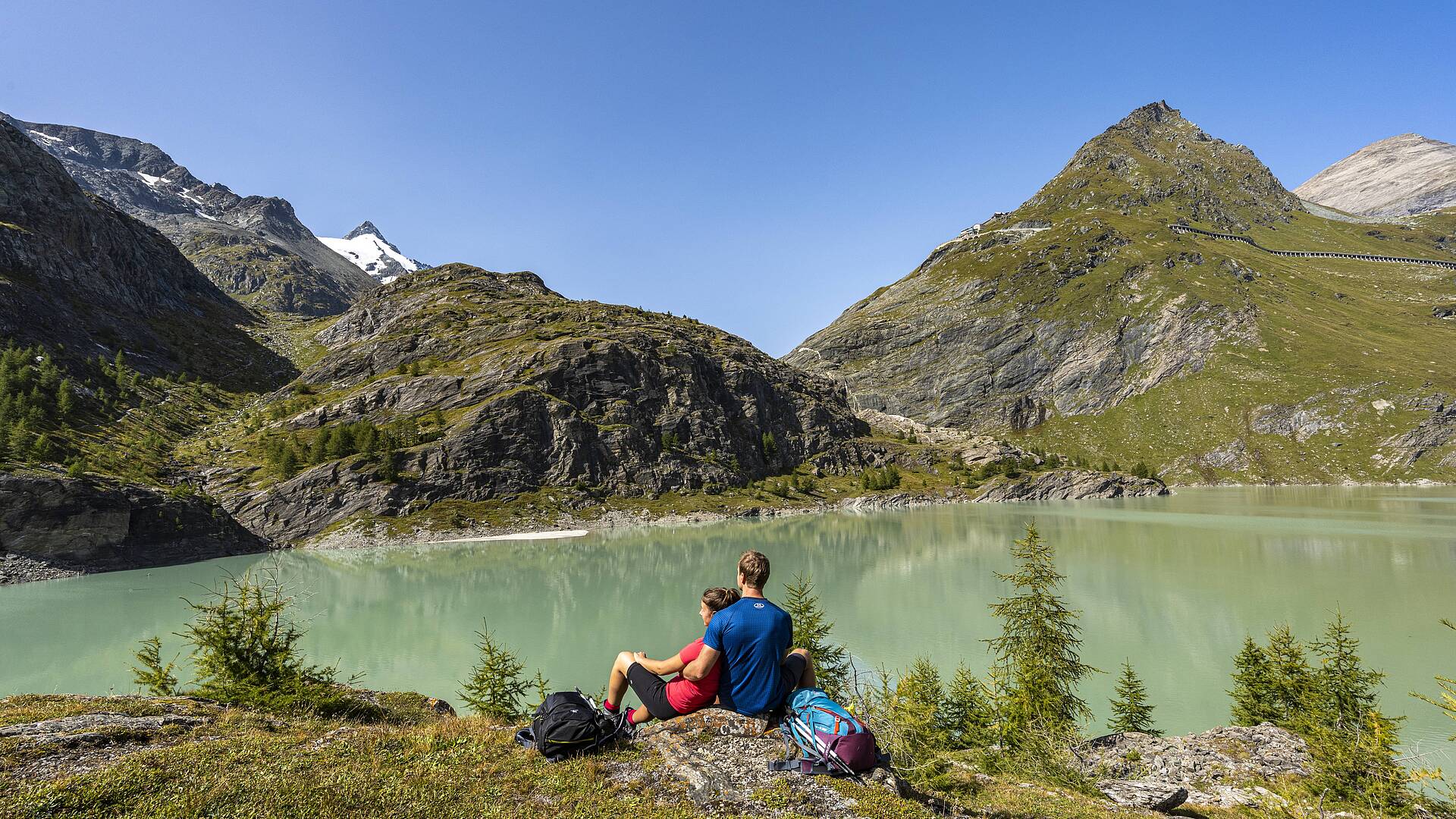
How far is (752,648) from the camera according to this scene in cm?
957

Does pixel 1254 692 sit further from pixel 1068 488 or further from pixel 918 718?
pixel 1068 488

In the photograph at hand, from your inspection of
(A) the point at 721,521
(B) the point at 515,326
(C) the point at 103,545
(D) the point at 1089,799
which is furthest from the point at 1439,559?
(B) the point at 515,326

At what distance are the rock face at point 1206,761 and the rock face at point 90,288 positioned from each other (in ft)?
563

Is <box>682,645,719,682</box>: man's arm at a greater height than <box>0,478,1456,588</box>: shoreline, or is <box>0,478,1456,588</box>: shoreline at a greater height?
<box>682,645,719,682</box>: man's arm

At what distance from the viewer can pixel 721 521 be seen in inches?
4968

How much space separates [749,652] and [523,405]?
124477 millimetres

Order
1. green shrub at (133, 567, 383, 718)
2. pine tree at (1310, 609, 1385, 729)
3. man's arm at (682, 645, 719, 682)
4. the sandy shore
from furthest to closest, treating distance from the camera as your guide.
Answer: the sandy shore < pine tree at (1310, 609, 1385, 729) < green shrub at (133, 567, 383, 718) < man's arm at (682, 645, 719, 682)

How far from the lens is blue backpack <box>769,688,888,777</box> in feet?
27.6

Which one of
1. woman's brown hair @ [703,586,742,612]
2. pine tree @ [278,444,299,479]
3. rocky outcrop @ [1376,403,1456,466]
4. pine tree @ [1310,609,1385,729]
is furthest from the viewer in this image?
rocky outcrop @ [1376,403,1456,466]

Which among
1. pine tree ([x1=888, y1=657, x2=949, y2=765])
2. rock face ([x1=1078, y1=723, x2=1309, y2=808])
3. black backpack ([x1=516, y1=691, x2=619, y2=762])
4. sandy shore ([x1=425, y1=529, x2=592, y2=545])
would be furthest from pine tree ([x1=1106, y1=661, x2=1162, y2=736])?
sandy shore ([x1=425, y1=529, x2=592, y2=545])

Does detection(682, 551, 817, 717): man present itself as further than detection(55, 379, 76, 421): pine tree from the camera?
No

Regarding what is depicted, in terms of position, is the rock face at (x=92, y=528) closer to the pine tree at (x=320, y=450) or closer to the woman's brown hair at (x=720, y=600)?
the pine tree at (x=320, y=450)

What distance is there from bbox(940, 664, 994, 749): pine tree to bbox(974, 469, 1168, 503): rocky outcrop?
147m

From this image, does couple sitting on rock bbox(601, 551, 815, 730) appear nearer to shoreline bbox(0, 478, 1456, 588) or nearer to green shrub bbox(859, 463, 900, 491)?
shoreline bbox(0, 478, 1456, 588)
